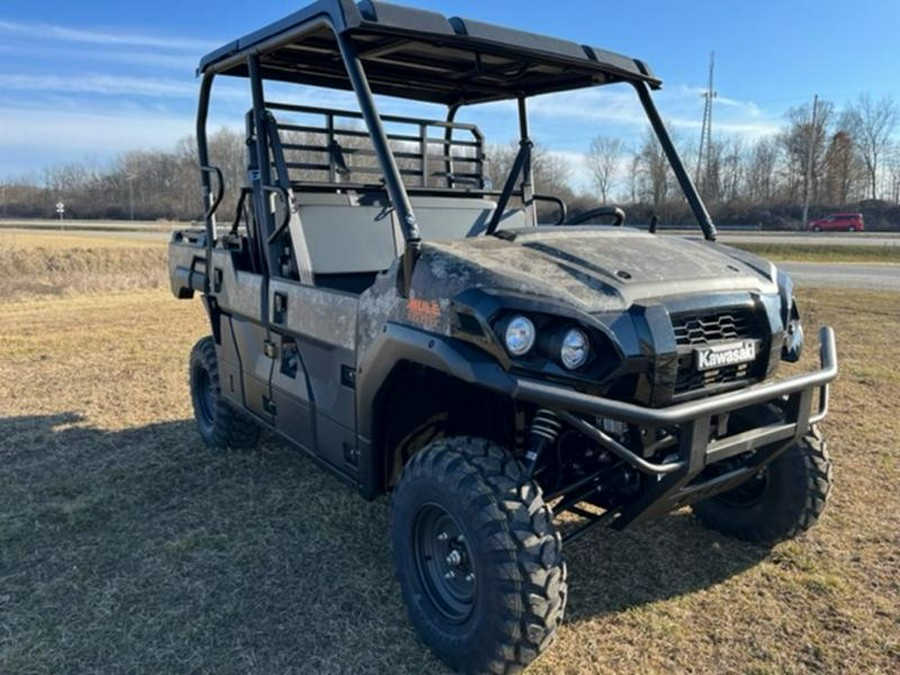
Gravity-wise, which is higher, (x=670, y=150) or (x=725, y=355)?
(x=670, y=150)

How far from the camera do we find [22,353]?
25.5ft

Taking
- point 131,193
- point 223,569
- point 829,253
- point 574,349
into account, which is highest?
point 131,193

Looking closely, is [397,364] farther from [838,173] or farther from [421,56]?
[838,173]

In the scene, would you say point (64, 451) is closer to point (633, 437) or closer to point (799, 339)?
point (633, 437)

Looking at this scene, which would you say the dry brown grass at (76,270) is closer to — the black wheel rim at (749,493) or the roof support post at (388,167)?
the roof support post at (388,167)

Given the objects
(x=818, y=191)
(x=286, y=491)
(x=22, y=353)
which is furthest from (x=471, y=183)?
(x=818, y=191)

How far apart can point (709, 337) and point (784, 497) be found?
122cm

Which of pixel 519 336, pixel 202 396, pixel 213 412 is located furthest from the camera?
pixel 202 396

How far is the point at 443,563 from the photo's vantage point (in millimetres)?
2664

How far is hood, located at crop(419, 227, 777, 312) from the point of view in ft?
7.59

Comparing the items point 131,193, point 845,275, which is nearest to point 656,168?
point 845,275

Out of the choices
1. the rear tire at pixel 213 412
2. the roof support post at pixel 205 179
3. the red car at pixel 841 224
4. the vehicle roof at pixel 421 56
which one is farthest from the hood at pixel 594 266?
the red car at pixel 841 224

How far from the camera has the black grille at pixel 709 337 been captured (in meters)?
2.35

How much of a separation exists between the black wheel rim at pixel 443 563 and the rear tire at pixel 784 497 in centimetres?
151
